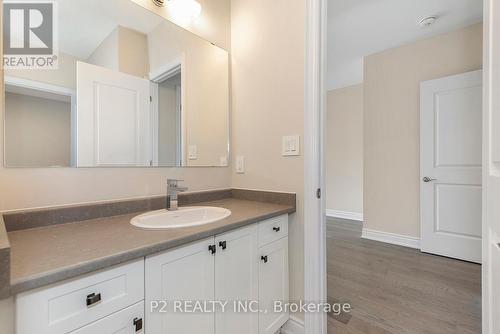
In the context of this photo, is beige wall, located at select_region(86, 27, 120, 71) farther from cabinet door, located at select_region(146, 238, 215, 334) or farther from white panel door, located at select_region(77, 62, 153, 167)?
cabinet door, located at select_region(146, 238, 215, 334)

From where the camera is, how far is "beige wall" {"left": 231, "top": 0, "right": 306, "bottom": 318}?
4.57ft

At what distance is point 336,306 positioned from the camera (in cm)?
166

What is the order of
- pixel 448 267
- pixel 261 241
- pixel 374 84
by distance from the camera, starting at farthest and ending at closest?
1. pixel 374 84
2. pixel 448 267
3. pixel 261 241

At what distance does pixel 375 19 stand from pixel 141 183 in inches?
109

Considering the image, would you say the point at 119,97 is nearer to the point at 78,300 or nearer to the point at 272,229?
the point at 78,300

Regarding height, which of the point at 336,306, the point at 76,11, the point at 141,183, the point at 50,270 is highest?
the point at 76,11

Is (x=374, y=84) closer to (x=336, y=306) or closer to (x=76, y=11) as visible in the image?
(x=336, y=306)

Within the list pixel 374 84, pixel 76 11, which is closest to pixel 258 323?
pixel 76 11

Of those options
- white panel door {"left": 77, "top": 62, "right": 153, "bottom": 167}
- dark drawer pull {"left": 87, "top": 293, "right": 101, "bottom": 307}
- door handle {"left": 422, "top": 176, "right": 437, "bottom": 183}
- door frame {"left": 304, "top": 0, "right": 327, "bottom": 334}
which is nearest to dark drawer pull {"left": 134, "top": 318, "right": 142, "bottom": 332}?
dark drawer pull {"left": 87, "top": 293, "right": 101, "bottom": 307}

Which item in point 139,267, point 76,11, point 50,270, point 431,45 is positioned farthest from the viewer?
point 431,45

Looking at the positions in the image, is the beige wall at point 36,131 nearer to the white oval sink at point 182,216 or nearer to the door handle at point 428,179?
the white oval sink at point 182,216

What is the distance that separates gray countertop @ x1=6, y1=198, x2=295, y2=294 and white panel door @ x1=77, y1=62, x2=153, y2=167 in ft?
1.09

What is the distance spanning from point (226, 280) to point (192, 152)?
88cm

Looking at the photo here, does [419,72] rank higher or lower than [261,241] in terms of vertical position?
higher
